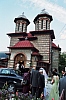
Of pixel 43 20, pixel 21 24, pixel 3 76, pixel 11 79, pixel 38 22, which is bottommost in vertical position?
pixel 11 79

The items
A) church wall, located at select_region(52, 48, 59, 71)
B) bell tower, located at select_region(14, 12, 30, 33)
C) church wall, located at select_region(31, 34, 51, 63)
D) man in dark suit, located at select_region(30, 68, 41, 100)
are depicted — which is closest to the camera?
man in dark suit, located at select_region(30, 68, 41, 100)

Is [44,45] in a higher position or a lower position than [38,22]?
lower

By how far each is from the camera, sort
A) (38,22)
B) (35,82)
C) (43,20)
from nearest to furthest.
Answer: (35,82) → (43,20) → (38,22)

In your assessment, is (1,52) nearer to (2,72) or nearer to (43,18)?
(43,18)

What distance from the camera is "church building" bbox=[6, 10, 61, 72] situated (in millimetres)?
15822

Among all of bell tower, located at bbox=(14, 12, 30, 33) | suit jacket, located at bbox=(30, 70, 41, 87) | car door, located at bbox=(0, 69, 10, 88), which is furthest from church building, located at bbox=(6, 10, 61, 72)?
suit jacket, located at bbox=(30, 70, 41, 87)

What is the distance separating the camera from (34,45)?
18734 mm

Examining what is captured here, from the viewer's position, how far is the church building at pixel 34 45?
1582 cm

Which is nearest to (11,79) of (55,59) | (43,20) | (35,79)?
(35,79)

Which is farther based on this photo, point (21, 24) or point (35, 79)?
point (21, 24)

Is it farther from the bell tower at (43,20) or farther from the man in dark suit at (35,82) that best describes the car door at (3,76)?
the bell tower at (43,20)

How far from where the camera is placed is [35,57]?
15.7 m

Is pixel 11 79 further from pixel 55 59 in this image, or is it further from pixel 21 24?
pixel 21 24

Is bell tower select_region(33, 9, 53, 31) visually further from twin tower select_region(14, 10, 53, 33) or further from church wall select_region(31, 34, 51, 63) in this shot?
church wall select_region(31, 34, 51, 63)
